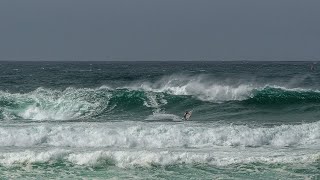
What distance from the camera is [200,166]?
537 inches

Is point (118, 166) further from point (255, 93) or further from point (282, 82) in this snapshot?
point (282, 82)

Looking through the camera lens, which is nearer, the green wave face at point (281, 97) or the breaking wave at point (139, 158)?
the breaking wave at point (139, 158)

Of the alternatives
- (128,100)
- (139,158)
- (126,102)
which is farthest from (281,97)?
(139,158)

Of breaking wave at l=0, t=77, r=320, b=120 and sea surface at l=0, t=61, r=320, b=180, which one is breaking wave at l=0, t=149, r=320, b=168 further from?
breaking wave at l=0, t=77, r=320, b=120

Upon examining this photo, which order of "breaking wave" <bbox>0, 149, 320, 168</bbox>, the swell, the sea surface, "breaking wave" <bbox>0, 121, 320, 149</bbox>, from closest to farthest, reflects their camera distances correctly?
the sea surface → "breaking wave" <bbox>0, 149, 320, 168</bbox> → "breaking wave" <bbox>0, 121, 320, 149</bbox> → the swell

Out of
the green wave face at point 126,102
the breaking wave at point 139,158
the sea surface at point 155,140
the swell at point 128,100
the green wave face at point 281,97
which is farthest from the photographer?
the green wave face at point 281,97

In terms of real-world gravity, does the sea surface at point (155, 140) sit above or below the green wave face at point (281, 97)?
below

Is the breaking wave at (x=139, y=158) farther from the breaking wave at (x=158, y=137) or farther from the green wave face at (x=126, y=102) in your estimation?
the green wave face at (x=126, y=102)

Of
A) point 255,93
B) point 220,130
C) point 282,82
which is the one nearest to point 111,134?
point 220,130

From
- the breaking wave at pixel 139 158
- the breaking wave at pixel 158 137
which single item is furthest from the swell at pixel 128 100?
the breaking wave at pixel 139 158

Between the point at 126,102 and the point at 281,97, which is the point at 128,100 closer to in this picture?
the point at 126,102

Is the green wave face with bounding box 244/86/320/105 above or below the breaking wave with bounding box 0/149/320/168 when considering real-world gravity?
above

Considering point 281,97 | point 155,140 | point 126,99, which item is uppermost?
point 281,97

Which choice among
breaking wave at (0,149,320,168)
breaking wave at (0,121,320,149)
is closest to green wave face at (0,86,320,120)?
breaking wave at (0,121,320,149)
